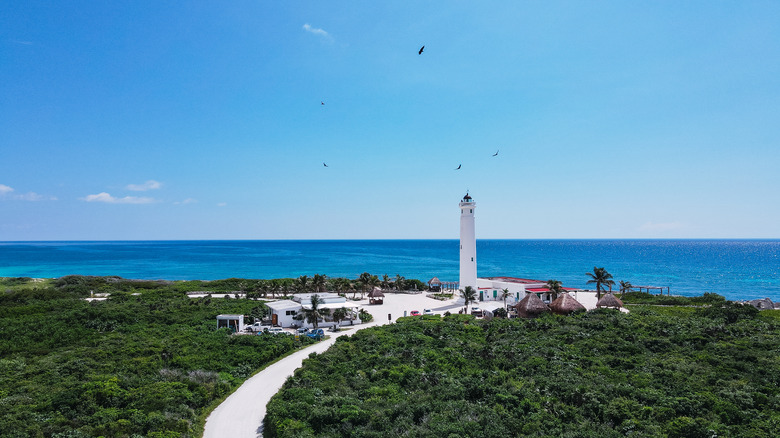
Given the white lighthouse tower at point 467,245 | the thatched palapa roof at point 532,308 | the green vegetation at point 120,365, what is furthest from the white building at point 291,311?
the thatched palapa roof at point 532,308

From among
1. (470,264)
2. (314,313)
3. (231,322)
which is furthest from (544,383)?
(470,264)

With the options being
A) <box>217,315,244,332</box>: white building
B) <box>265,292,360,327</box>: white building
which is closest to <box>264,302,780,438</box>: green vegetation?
<box>265,292,360,327</box>: white building

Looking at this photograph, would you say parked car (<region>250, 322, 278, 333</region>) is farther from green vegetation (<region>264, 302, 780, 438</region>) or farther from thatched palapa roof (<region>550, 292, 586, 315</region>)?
thatched palapa roof (<region>550, 292, 586, 315</region>)

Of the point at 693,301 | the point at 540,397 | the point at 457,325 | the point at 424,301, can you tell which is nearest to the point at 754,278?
the point at 693,301

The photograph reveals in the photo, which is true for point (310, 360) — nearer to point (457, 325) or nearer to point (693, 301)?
point (457, 325)

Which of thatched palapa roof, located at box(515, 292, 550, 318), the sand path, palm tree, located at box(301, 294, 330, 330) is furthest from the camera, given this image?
thatched palapa roof, located at box(515, 292, 550, 318)

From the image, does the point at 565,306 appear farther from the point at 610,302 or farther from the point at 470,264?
the point at 470,264

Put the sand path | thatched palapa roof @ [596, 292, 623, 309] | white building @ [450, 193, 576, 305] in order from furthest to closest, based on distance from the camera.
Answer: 1. white building @ [450, 193, 576, 305]
2. thatched palapa roof @ [596, 292, 623, 309]
3. the sand path
